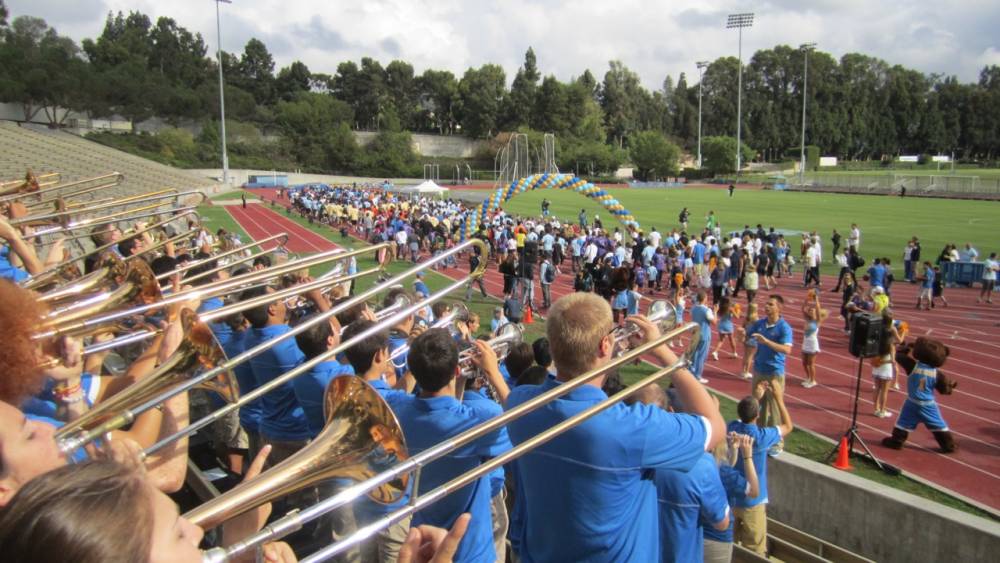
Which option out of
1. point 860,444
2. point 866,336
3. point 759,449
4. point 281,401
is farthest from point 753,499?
point 860,444

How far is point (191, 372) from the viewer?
9.46 feet

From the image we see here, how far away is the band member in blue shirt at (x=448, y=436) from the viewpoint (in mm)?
3080

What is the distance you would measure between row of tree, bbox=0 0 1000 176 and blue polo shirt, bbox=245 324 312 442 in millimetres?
78316

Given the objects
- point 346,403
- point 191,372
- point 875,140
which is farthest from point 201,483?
point 875,140

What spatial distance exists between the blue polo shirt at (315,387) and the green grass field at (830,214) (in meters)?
21.1

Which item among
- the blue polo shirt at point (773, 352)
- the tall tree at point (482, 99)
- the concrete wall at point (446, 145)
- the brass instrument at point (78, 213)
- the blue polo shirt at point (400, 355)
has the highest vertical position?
the tall tree at point (482, 99)

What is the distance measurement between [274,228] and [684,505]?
32.2m

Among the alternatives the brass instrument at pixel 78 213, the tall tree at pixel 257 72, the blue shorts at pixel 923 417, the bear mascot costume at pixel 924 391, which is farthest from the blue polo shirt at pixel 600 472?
the tall tree at pixel 257 72

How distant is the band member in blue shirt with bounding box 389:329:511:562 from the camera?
3.08 m

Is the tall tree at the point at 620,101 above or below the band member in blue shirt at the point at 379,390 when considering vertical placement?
above

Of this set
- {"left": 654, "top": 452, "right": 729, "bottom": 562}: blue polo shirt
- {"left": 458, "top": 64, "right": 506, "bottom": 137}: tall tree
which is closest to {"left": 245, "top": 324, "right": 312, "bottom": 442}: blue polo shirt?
{"left": 654, "top": 452, "right": 729, "bottom": 562}: blue polo shirt

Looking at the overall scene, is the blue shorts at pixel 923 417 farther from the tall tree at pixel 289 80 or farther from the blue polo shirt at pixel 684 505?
the tall tree at pixel 289 80

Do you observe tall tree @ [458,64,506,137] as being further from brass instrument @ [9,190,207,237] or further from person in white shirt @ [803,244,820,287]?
brass instrument @ [9,190,207,237]

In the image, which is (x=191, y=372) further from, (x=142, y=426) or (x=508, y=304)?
(x=508, y=304)
